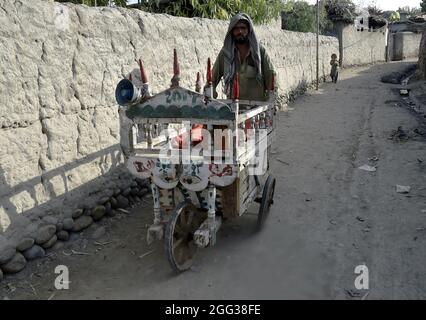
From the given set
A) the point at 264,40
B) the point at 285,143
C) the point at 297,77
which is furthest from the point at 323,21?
the point at 285,143

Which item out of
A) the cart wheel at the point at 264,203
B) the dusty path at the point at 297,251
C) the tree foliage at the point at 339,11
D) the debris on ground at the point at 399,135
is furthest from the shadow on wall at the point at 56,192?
the tree foliage at the point at 339,11

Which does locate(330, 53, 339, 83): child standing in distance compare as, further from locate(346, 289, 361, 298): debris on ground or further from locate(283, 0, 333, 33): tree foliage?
locate(346, 289, 361, 298): debris on ground

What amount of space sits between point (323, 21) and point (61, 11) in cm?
1975

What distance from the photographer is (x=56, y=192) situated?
390cm

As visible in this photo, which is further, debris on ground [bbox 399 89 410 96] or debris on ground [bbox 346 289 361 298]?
debris on ground [bbox 399 89 410 96]

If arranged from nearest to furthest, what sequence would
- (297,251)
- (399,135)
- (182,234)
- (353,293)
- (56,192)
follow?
(353,293), (182,234), (297,251), (56,192), (399,135)

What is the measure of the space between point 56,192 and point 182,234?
139 cm

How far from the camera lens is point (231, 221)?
14.6 feet

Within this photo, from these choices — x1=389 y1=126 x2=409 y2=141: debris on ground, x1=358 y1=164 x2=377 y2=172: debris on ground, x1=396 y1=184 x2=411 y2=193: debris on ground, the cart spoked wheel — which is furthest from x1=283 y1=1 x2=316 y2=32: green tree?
the cart spoked wheel

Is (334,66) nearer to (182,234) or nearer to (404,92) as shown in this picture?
(404,92)

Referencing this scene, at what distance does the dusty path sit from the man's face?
Result: 1968 mm

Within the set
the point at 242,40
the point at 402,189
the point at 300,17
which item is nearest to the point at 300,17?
the point at 300,17

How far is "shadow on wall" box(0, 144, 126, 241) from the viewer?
3.39 metres

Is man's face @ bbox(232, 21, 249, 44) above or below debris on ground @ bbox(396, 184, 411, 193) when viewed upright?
above
